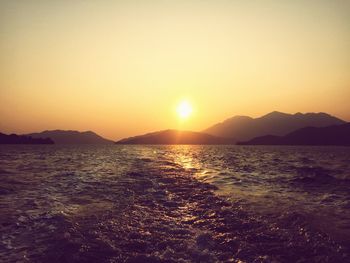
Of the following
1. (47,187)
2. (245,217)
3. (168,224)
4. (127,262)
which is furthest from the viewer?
(47,187)

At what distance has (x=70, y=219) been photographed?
1170 centimetres

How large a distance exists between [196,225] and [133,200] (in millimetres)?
5786

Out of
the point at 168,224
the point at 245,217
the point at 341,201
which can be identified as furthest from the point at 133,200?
the point at 341,201

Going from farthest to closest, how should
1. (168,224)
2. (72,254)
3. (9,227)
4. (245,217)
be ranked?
(245,217), (168,224), (9,227), (72,254)

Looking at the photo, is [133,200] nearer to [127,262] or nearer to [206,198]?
[206,198]

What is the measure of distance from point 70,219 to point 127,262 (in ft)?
17.0

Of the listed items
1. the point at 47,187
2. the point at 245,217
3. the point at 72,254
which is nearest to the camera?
the point at 72,254

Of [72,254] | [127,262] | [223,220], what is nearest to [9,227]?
[72,254]

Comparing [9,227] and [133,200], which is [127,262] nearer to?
[9,227]

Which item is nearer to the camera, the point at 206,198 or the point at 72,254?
the point at 72,254

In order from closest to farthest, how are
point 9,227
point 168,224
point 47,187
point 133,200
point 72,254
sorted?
point 72,254 < point 9,227 < point 168,224 < point 133,200 < point 47,187

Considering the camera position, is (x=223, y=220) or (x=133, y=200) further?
(x=133, y=200)

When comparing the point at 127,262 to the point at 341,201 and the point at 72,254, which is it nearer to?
the point at 72,254

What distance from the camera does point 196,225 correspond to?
11.0m
